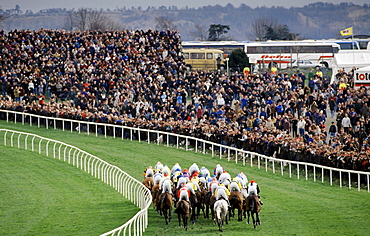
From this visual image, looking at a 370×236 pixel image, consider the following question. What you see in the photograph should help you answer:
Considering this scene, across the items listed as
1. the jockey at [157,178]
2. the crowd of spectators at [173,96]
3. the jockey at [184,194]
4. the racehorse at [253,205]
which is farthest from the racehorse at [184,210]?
the crowd of spectators at [173,96]

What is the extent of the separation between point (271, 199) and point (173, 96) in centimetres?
1486

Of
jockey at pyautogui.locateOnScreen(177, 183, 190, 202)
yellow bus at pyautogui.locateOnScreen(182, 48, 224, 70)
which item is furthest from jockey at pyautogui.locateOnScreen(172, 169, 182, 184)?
yellow bus at pyautogui.locateOnScreen(182, 48, 224, 70)

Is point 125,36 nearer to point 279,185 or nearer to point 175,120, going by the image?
point 175,120

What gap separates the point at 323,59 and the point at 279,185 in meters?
37.4

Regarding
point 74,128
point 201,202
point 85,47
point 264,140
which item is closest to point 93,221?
point 201,202

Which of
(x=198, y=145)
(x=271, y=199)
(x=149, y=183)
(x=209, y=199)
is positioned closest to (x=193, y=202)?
(x=209, y=199)

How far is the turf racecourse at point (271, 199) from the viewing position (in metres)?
15.8

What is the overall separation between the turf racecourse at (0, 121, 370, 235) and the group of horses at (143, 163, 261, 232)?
0.75 ft

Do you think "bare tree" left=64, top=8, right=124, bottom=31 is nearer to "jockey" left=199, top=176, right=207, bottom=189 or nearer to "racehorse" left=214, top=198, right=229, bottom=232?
"jockey" left=199, top=176, right=207, bottom=189

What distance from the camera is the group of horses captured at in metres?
15.7

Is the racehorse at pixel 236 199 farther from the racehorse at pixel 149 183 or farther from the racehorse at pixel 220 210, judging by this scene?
the racehorse at pixel 149 183

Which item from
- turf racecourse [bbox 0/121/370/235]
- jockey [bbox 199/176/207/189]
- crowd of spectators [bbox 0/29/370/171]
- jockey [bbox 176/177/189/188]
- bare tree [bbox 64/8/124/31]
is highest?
bare tree [bbox 64/8/124/31]

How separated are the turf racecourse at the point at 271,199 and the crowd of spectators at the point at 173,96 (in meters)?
1.24

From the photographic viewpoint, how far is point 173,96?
110 ft
